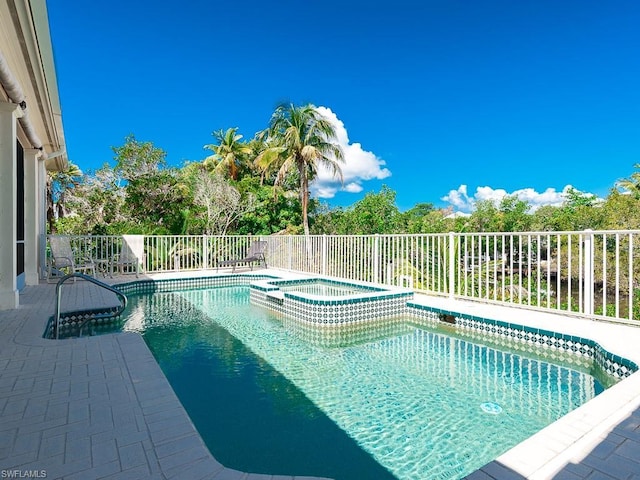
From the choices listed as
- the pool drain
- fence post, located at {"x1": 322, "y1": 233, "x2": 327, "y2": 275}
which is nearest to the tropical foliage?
fence post, located at {"x1": 322, "y1": 233, "x2": 327, "y2": 275}

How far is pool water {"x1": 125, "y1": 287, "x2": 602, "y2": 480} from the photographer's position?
2279mm

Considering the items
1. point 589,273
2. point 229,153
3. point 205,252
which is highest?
point 229,153

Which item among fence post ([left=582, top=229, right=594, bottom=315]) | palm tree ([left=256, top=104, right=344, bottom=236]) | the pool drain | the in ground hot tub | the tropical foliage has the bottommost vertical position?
the pool drain

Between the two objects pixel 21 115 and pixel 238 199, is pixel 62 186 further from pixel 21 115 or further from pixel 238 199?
pixel 21 115

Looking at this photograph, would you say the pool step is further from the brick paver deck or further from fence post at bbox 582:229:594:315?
fence post at bbox 582:229:594:315

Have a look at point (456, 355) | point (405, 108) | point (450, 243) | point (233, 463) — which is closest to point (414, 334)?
point (456, 355)

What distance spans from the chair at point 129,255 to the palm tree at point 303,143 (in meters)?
7.26

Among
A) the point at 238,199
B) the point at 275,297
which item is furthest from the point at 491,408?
the point at 238,199

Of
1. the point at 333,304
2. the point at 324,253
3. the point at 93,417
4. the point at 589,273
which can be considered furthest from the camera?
the point at 324,253

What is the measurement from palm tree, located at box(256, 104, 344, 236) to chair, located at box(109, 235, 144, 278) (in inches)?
286

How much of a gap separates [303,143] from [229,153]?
6896mm

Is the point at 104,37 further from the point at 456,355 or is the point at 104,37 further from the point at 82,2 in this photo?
the point at 456,355

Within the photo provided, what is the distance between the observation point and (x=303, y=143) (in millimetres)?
16344

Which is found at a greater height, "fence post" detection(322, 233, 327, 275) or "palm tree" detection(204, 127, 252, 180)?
"palm tree" detection(204, 127, 252, 180)
